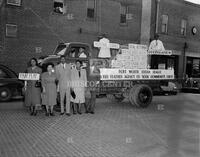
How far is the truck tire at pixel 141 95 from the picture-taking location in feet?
35.7

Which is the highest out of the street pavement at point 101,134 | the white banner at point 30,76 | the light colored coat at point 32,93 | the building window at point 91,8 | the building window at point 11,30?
the building window at point 91,8

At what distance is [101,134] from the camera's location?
6875 mm

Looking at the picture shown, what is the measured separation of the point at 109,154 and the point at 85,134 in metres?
1.52

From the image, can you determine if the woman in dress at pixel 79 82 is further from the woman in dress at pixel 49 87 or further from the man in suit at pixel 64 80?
the woman in dress at pixel 49 87

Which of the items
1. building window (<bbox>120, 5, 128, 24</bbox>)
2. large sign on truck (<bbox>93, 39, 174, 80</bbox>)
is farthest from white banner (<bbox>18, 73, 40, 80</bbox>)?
building window (<bbox>120, 5, 128, 24</bbox>)

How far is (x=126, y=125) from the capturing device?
796 cm

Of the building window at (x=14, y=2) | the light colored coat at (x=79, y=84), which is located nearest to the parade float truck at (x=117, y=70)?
the light colored coat at (x=79, y=84)

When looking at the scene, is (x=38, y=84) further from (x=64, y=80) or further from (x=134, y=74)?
(x=134, y=74)

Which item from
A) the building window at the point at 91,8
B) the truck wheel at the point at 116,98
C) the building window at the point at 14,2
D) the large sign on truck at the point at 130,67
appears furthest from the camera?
the building window at the point at 91,8

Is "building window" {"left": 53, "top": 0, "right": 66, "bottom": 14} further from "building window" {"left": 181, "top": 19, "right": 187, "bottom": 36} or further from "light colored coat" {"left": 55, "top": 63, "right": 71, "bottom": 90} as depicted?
"building window" {"left": 181, "top": 19, "right": 187, "bottom": 36}

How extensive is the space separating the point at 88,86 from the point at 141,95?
2.69 metres

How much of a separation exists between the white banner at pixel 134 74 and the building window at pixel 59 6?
888cm

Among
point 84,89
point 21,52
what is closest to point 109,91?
point 84,89

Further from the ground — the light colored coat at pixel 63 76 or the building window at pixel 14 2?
the building window at pixel 14 2
